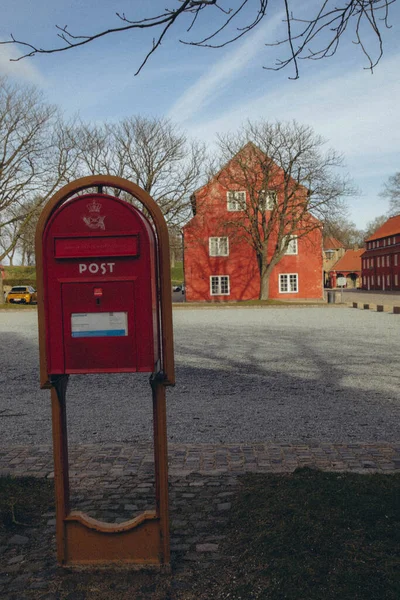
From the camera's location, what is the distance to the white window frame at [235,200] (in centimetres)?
3828

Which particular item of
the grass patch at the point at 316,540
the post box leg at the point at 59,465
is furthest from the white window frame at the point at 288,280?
the post box leg at the point at 59,465

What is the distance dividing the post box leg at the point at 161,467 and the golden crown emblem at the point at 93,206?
1000mm

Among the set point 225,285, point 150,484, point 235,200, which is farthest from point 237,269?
point 150,484

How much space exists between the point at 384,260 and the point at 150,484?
218 ft

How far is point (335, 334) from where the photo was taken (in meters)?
16.1

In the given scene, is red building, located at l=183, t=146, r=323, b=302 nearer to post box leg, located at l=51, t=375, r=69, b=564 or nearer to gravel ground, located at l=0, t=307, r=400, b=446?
gravel ground, located at l=0, t=307, r=400, b=446

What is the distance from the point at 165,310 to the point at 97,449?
2.79 metres

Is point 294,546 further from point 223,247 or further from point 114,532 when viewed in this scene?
point 223,247

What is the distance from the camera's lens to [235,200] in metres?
38.0

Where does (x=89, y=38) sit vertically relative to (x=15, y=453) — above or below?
above

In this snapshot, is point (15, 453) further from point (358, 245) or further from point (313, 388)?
point (358, 245)

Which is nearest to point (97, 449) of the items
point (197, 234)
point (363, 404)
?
point (363, 404)

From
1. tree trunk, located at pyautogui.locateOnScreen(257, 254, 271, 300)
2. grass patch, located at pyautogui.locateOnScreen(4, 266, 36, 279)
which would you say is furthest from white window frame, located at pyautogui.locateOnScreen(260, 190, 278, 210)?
grass patch, located at pyautogui.locateOnScreen(4, 266, 36, 279)

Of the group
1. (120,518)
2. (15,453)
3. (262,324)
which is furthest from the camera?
(262,324)
